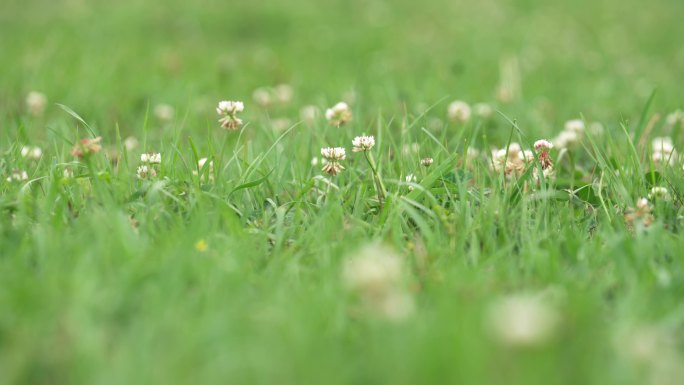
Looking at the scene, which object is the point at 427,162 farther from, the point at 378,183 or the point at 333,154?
the point at 333,154

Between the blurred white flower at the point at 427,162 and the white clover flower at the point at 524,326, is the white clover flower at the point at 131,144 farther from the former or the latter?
the white clover flower at the point at 524,326

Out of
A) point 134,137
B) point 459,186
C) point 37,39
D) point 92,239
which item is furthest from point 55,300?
point 37,39

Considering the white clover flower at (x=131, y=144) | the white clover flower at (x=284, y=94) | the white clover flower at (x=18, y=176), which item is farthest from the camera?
the white clover flower at (x=284, y=94)

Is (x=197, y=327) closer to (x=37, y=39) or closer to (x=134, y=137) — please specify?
(x=134, y=137)

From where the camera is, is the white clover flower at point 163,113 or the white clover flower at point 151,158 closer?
the white clover flower at point 151,158

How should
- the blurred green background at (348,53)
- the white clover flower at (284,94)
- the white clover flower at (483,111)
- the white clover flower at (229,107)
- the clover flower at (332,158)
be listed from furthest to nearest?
1. the blurred green background at (348,53)
2. the white clover flower at (284,94)
3. the white clover flower at (483,111)
4. the white clover flower at (229,107)
5. the clover flower at (332,158)

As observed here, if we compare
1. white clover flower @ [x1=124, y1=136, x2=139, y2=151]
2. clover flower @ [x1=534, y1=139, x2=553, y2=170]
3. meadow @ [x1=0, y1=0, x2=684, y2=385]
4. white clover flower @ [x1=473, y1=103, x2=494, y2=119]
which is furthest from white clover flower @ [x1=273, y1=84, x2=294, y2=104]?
clover flower @ [x1=534, y1=139, x2=553, y2=170]

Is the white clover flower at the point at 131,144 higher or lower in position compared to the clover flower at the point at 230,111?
lower

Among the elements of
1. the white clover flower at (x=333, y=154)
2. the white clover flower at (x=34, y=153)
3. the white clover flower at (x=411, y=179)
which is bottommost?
the white clover flower at (x=34, y=153)

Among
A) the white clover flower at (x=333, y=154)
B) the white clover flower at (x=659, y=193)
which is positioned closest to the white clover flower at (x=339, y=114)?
the white clover flower at (x=333, y=154)
